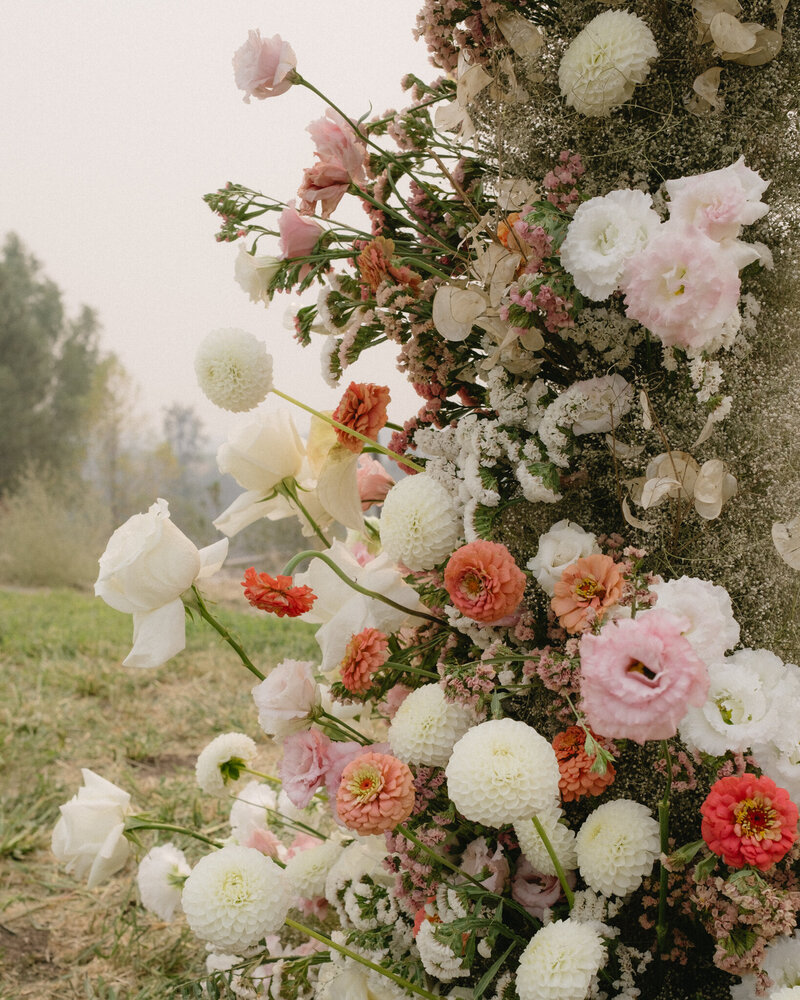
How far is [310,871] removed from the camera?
1226 millimetres

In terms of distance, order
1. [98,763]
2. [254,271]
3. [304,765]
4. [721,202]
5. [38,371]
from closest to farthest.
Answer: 1. [721,202]
2. [304,765]
3. [254,271]
4. [98,763]
5. [38,371]

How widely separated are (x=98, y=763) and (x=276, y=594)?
5.62 feet

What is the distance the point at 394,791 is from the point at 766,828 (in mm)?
358

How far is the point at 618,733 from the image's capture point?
2.32ft

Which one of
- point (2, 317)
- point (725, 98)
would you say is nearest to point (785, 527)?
point (725, 98)

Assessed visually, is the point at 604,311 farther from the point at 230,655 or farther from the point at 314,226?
the point at 230,655

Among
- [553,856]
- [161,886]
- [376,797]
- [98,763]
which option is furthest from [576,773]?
[98,763]

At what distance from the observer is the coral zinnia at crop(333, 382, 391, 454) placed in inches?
43.8

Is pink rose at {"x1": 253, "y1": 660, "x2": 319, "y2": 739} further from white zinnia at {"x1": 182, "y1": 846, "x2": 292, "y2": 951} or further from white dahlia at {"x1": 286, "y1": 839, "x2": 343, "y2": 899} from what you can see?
white dahlia at {"x1": 286, "y1": 839, "x2": 343, "y2": 899}

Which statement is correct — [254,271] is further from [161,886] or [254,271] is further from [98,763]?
[98,763]

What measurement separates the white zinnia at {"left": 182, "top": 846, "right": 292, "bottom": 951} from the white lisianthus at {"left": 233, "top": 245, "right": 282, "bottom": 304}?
0.73 meters

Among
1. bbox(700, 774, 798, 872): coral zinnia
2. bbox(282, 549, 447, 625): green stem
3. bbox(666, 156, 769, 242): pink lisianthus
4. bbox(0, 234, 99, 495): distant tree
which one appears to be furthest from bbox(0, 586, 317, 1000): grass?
bbox(0, 234, 99, 495): distant tree

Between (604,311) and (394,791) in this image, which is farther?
(604,311)

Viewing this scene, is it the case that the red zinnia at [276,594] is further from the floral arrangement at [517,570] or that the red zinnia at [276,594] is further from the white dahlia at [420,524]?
the white dahlia at [420,524]
